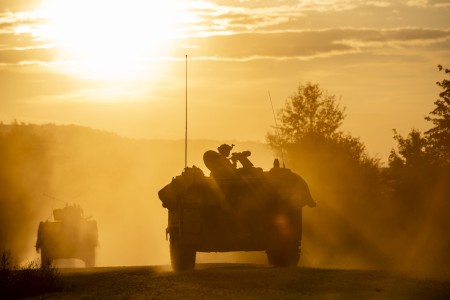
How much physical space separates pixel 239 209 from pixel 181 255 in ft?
5.96

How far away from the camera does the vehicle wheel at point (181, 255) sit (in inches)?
982

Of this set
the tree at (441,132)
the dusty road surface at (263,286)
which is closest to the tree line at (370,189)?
the tree at (441,132)

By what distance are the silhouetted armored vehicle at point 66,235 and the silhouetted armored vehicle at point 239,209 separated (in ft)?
169

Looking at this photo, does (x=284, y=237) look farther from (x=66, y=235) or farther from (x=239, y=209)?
(x=66, y=235)

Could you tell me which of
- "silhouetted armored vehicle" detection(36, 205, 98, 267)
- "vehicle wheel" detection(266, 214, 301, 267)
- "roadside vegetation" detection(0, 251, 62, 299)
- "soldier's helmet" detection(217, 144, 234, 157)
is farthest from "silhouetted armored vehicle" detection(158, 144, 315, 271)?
"silhouetted armored vehicle" detection(36, 205, 98, 267)

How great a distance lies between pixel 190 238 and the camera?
2442 centimetres

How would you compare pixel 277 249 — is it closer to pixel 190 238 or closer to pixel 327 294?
pixel 190 238

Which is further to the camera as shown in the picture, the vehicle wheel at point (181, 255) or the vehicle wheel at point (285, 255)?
the vehicle wheel at point (181, 255)

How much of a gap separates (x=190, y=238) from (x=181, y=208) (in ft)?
2.26

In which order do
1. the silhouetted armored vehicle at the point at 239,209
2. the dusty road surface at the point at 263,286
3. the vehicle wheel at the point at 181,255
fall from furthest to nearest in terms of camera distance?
the vehicle wheel at the point at 181,255
the silhouetted armored vehicle at the point at 239,209
the dusty road surface at the point at 263,286

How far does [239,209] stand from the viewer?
24375mm

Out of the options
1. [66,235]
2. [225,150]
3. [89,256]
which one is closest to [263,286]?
[225,150]

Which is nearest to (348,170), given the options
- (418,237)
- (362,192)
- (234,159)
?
(362,192)

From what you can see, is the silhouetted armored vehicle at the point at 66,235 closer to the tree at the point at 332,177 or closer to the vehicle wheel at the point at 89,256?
the vehicle wheel at the point at 89,256
